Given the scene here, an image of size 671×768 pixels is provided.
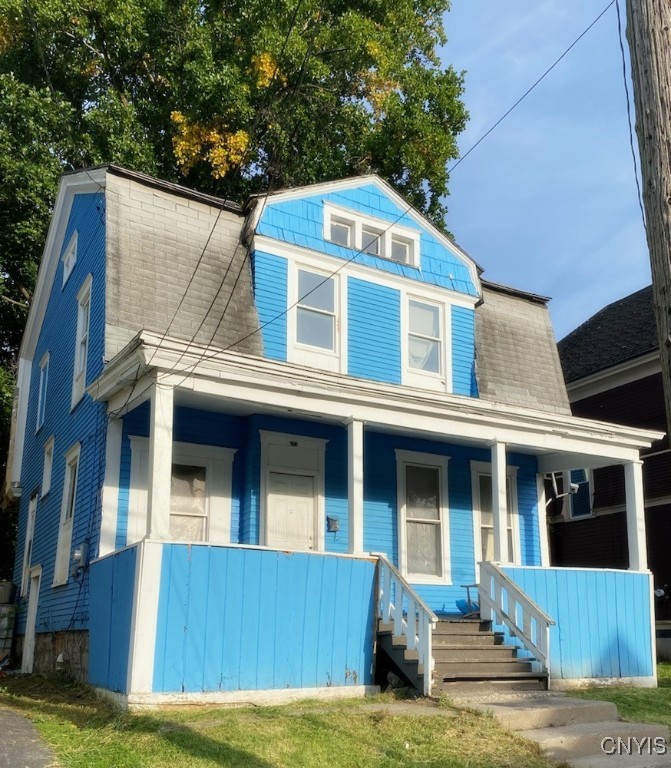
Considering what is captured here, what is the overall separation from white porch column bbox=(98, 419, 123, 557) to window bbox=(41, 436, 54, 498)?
412cm

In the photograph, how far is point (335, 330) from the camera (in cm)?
1324

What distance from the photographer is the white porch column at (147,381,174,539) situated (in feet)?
29.1

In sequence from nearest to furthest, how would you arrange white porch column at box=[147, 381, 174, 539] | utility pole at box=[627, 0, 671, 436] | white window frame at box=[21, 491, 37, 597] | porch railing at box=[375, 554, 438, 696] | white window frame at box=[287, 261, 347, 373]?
1. utility pole at box=[627, 0, 671, 436]
2. white porch column at box=[147, 381, 174, 539]
3. porch railing at box=[375, 554, 438, 696]
4. white window frame at box=[287, 261, 347, 373]
5. white window frame at box=[21, 491, 37, 597]

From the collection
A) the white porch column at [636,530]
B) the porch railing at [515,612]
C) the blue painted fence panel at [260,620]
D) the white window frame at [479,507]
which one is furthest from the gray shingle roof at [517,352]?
the blue painted fence panel at [260,620]

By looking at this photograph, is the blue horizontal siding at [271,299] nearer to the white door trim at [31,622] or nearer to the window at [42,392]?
the window at [42,392]

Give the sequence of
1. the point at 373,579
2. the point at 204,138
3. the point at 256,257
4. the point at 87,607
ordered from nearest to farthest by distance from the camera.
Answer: the point at 373,579 < the point at 87,607 < the point at 256,257 < the point at 204,138

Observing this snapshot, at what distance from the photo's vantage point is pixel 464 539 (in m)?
13.4

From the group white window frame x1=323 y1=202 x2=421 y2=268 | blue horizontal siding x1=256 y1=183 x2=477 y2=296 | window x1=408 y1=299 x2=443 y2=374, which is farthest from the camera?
window x1=408 y1=299 x2=443 y2=374

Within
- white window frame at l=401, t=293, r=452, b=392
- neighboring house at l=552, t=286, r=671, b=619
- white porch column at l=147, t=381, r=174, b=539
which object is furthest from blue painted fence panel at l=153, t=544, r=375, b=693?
neighboring house at l=552, t=286, r=671, b=619

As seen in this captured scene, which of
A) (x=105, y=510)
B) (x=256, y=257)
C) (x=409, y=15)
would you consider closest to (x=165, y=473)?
(x=105, y=510)

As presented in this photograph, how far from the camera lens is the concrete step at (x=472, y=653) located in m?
10.0

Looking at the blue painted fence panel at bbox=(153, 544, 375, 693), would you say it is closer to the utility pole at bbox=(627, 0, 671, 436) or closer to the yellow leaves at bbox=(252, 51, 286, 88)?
the utility pole at bbox=(627, 0, 671, 436)

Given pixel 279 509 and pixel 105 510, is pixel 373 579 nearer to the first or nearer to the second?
pixel 279 509

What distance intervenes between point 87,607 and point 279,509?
2.79 m
